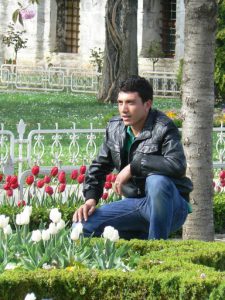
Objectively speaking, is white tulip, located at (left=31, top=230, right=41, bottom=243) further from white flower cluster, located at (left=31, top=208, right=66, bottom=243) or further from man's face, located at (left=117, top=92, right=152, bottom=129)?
man's face, located at (left=117, top=92, right=152, bottom=129)

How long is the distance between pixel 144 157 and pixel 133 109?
29 centimetres

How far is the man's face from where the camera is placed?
20.9ft

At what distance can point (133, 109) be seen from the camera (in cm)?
638

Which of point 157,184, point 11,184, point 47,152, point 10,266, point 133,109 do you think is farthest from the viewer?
point 47,152

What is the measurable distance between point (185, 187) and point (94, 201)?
517 millimetres

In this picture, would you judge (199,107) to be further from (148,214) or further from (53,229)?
(53,229)

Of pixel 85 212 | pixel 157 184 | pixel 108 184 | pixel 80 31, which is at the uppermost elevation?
pixel 80 31

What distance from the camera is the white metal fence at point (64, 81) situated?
27953 millimetres

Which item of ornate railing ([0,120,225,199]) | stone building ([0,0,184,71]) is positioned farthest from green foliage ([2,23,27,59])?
ornate railing ([0,120,225,199])

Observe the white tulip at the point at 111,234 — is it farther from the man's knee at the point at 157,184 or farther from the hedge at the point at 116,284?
the man's knee at the point at 157,184

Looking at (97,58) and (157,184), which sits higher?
(97,58)

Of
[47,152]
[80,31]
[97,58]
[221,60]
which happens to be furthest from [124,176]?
[80,31]

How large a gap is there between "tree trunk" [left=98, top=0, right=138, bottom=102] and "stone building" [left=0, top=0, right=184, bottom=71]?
732 centimetres

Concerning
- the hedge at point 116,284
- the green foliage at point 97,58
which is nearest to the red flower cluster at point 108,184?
the hedge at point 116,284
